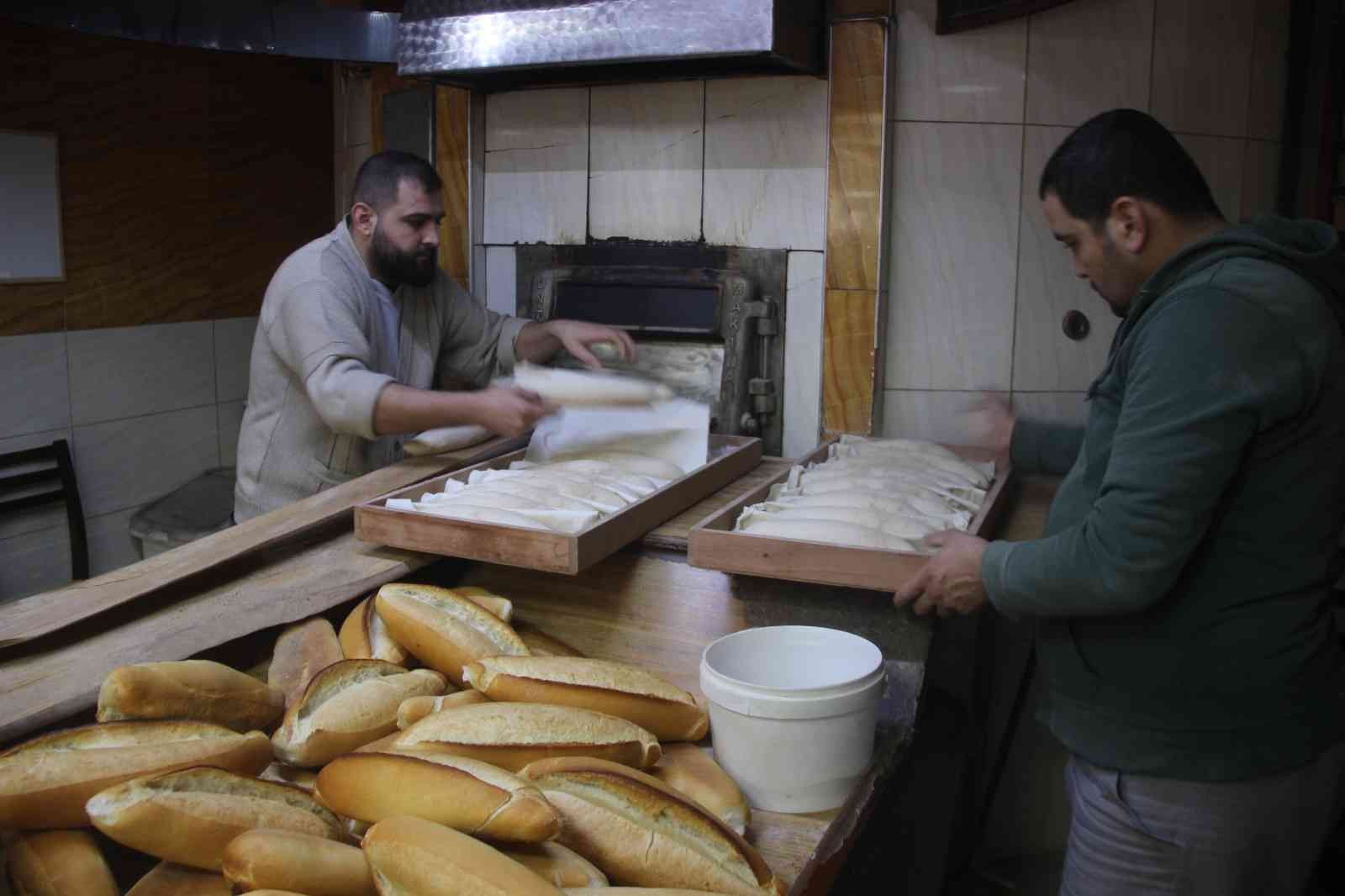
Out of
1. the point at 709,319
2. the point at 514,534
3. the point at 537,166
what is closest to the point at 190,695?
the point at 514,534

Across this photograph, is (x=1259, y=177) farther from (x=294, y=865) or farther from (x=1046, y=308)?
(x=294, y=865)

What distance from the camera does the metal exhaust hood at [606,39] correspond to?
9.53 ft

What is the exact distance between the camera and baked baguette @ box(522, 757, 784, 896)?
1.19m

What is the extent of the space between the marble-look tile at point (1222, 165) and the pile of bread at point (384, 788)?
2.63 meters

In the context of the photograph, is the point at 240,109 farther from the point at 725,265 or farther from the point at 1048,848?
the point at 1048,848

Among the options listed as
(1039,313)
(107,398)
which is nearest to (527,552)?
(1039,313)

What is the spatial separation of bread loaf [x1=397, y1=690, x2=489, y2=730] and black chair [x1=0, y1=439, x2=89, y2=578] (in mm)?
3383

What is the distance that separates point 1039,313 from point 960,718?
57.7 inches

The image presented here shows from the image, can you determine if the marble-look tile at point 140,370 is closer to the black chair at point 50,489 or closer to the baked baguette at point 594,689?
the black chair at point 50,489

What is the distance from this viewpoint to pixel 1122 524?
1511 millimetres

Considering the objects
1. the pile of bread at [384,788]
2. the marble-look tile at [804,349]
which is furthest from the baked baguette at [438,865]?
the marble-look tile at [804,349]

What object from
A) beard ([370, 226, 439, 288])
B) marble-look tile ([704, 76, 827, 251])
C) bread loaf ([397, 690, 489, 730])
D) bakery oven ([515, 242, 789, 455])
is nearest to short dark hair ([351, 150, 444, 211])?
beard ([370, 226, 439, 288])

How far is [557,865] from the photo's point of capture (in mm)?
1148

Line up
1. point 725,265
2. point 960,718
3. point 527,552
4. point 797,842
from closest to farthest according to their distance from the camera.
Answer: point 797,842
point 527,552
point 960,718
point 725,265
